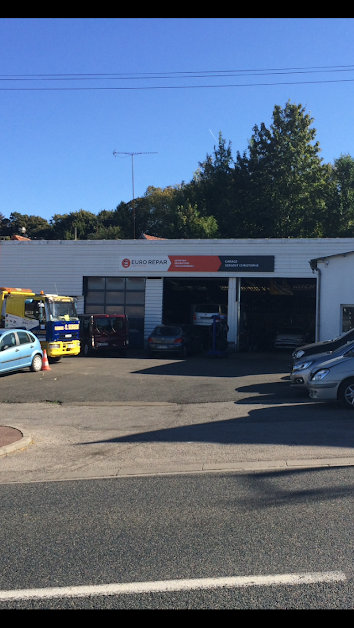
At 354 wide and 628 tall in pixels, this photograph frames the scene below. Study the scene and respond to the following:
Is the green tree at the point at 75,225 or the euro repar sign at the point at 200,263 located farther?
the green tree at the point at 75,225

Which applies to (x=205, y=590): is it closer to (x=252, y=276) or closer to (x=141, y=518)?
(x=141, y=518)

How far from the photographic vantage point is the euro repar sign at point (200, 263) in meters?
28.1

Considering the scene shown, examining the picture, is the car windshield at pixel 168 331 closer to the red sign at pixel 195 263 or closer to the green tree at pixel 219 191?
the red sign at pixel 195 263

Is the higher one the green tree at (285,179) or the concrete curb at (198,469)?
the green tree at (285,179)

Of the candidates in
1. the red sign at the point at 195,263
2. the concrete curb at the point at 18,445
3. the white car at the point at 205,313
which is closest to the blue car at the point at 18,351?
the concrete curb at the point at 18,445

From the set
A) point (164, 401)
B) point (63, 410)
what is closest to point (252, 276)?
point (164, 401)

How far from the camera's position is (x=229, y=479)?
6.64 meters

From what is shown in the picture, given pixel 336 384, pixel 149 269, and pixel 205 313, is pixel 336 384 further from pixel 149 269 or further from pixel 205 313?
pixel 149 269

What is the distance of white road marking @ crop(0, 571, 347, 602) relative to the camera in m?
3.78

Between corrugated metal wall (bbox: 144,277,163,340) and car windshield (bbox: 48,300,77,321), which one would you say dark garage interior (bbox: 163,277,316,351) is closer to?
corrugated metal wall (bbox: 144,277,163,340)

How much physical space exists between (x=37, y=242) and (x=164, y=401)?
19164 millimetres

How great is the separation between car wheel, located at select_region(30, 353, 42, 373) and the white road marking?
15.6 meters

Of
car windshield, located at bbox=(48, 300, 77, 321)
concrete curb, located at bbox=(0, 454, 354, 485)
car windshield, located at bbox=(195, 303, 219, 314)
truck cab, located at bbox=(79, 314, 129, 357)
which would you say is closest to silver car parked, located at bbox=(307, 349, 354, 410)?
concrete curb, located at bbox=(0, 454, 354, 485)

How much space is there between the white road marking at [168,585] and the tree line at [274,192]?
157ft
